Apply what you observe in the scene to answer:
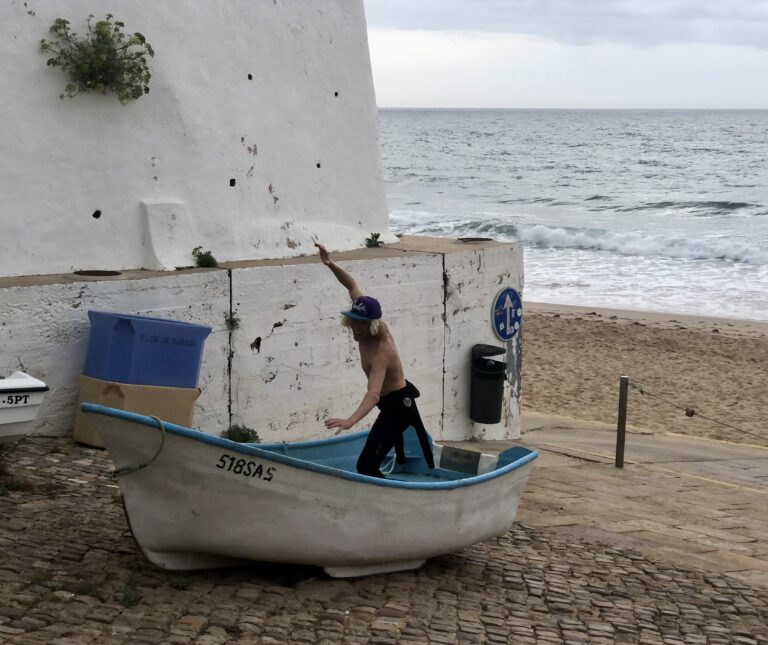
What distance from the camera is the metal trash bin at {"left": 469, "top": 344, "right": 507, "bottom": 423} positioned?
11.1m

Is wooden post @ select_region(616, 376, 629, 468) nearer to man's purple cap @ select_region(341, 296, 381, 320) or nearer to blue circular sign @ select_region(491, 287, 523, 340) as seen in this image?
blue circular sign @ select_region(491, 287, 523, 340)

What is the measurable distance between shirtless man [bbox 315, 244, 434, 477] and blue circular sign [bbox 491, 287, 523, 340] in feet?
14.8

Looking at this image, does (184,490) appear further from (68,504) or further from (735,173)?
(735,173)

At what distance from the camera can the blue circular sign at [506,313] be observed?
37.6 ft

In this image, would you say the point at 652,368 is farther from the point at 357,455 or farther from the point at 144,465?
the point at 144,465

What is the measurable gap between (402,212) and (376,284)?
35660 mm

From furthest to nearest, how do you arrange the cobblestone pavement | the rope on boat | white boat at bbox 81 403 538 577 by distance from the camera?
white boat at bbox 81 403 538 577 < the rope on boat < the cobblestone pavement

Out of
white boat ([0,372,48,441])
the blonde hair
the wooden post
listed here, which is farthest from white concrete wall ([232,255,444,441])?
the blonde hair

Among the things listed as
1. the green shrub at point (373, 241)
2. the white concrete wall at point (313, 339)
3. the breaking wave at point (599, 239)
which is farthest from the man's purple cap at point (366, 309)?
the breaking wave at point (599, 239)

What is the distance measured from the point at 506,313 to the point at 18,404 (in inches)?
241

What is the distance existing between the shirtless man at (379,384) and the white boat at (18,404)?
1.96 metres

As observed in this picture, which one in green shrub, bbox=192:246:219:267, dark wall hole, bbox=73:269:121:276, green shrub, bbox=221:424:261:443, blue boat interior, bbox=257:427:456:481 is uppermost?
green shrub, bbox=192:246:219:267

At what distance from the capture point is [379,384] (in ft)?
21.5

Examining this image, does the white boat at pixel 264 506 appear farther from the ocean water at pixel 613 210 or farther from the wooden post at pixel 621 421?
the ocean water at pixel 613 210
